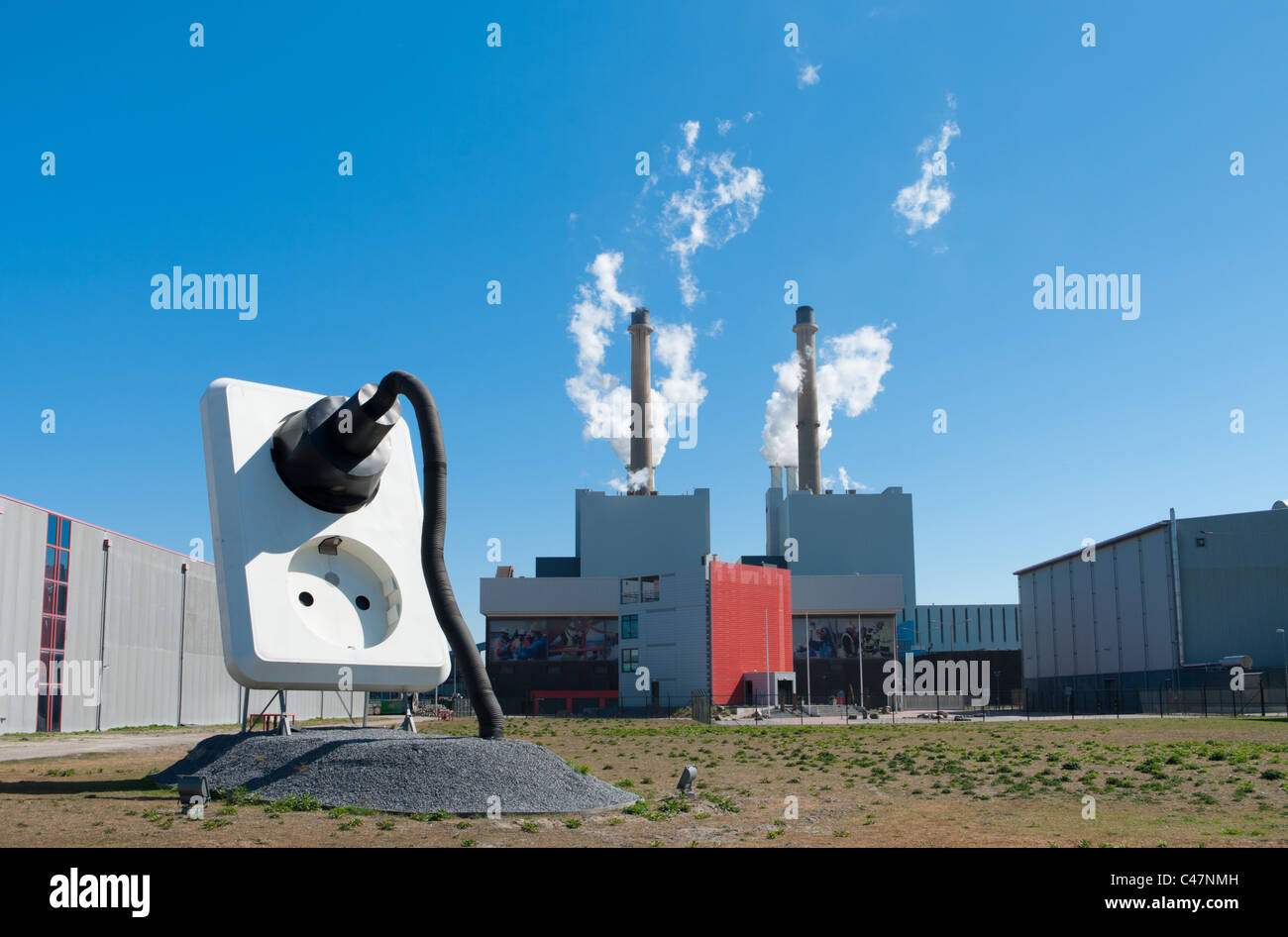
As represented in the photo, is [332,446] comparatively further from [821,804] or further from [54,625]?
[54,625]

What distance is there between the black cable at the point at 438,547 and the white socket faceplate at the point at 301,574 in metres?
1.85

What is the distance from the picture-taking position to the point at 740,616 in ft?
242

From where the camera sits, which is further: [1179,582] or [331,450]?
[1179,582]

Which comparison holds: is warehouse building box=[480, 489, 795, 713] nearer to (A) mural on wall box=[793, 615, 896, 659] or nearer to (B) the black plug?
(A) mural on wall box=[793, 615, 896, 659]

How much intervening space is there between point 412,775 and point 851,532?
8487cm

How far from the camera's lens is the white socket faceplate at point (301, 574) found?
19.2 metres

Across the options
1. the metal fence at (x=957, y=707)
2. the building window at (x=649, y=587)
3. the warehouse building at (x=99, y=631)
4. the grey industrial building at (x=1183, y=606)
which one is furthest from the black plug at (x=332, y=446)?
the building window at (x=649, y=587)

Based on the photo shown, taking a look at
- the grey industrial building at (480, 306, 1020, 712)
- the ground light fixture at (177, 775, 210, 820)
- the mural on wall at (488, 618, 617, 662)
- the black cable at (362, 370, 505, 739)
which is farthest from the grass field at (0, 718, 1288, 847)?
the mural on wall at (488, 618, 617, 662)

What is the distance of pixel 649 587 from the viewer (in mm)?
76688

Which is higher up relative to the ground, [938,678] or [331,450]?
[331,450]

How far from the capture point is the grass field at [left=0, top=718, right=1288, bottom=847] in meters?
14.0
